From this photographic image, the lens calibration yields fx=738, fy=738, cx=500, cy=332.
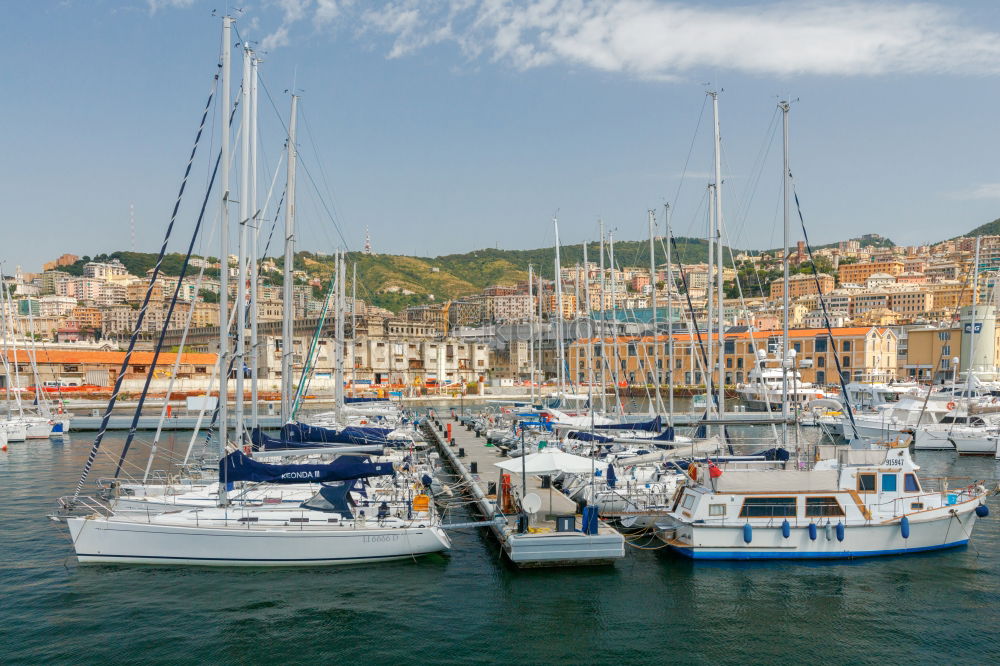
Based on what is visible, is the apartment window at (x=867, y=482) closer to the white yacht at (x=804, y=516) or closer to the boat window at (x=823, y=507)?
the white yacht at (x=804, y=516)

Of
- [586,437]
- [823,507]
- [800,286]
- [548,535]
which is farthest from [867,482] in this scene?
[800,286]

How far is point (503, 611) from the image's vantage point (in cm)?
1719

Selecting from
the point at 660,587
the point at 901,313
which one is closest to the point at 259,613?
the point at 660,587

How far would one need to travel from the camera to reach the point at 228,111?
20453 mm

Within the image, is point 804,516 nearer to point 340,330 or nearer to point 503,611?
point 503,611

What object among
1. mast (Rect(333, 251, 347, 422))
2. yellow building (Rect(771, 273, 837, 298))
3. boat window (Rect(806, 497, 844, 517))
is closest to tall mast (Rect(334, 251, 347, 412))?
mast (Rect(333, 251, 347, 422))

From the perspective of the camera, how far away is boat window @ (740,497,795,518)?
20.6m

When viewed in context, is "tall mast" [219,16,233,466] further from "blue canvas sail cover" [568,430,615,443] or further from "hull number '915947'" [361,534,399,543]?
"blue canvas sail cover" [568,430,615,443]

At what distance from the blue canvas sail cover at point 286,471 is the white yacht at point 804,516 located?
928 cm

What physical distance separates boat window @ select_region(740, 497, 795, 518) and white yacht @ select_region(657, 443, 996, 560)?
0.03 metres

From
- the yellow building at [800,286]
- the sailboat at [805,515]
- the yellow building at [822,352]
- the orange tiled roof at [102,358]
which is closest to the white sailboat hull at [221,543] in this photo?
the sailboat at [805,515]

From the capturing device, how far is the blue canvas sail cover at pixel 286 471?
1977 centimetres

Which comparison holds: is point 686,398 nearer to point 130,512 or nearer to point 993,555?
point 993,555

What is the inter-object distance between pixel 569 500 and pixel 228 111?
15.9m
